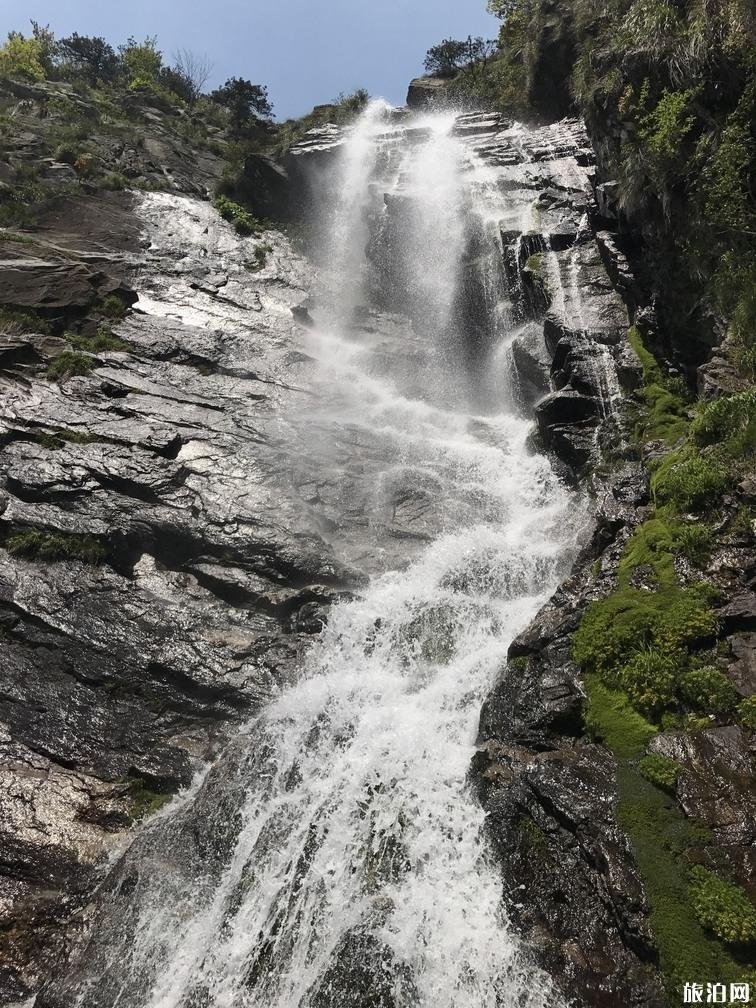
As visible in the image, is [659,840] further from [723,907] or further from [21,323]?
[21,323]

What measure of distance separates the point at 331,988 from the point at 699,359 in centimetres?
1370

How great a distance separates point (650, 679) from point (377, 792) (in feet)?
13.7

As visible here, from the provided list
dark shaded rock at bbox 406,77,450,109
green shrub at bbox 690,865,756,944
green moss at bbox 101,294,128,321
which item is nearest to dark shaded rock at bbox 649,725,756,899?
green shrub at bbox 690,865,756,944

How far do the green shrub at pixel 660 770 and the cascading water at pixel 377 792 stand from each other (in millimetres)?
2237

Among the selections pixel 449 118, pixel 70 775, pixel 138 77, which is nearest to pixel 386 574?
pixel 70 775

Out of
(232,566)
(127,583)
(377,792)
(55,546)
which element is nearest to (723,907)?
(377,792)

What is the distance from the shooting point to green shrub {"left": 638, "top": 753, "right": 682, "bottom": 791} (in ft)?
20.9

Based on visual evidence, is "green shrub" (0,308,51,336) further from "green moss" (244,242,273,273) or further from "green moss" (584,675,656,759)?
"green moss" (584,675,656,759)

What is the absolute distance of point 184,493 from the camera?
13852 mm

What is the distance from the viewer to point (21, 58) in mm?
42188

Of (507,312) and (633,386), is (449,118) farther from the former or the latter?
(633,386)

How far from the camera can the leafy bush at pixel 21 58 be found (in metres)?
39.3

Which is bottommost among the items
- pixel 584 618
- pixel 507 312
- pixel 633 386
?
pixel 584 618

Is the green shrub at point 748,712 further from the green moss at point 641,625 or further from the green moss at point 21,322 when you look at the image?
the green moss at point 21,322
